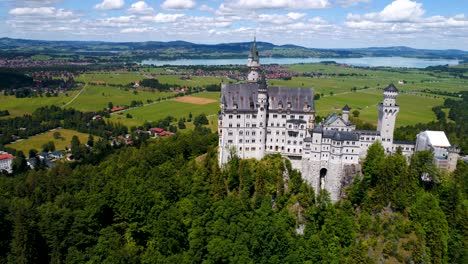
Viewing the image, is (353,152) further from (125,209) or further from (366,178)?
(125,209)

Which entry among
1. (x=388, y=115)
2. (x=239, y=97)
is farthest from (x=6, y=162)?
(x=388, y=115)

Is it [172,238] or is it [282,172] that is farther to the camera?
[282,172]

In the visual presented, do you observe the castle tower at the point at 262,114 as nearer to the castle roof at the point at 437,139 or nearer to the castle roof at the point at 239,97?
the castle roof at the point at 239,97

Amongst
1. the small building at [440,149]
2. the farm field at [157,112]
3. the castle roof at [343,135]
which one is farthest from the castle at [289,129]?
the farm field at [157,112]

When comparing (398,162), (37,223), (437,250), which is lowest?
(437,250)

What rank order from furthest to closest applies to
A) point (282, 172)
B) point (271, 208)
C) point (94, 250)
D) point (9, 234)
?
point (282, 172) → point (271, 208) → point (9, 234) → point (94, 250)

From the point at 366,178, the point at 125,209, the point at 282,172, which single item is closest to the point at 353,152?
the point at 366,178

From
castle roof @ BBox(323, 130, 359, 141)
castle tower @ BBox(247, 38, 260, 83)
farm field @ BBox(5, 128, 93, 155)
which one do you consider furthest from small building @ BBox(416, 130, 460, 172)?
farm field @ BBox(5, 128, 93, 155)
